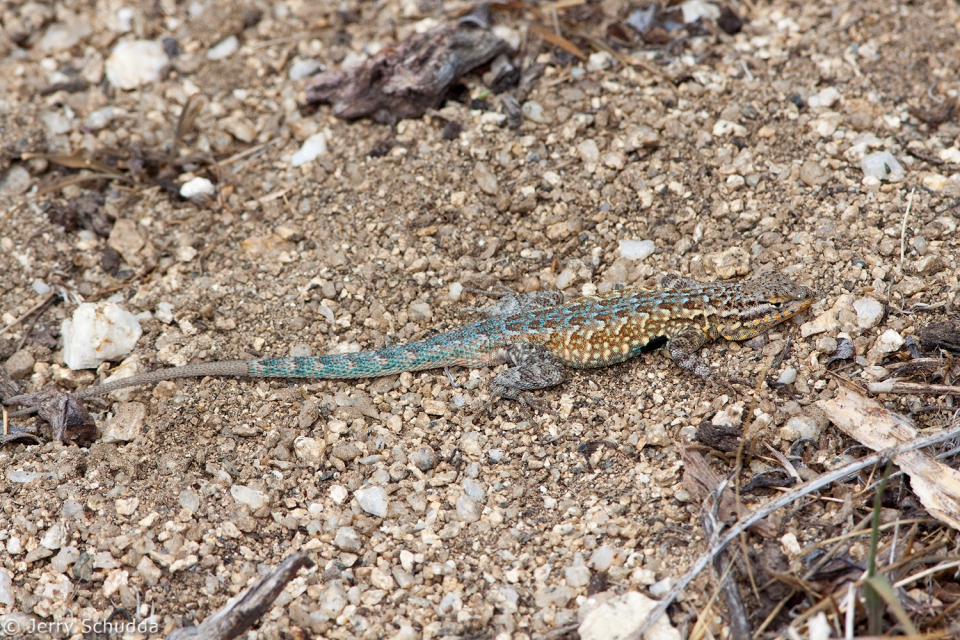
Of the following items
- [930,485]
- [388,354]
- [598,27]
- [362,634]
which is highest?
[598,27]

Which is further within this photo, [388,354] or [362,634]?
[388,354]

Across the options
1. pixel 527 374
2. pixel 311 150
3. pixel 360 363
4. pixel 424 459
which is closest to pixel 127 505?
pixel 360 363

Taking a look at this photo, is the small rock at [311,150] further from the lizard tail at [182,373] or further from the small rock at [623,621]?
the small rock at [623,621]

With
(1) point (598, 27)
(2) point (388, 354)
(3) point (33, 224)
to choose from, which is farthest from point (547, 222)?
(3) point (33, 224)

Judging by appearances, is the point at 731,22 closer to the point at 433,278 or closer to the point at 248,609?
the point at 433,278

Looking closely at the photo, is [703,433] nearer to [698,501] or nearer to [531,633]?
[698,501]

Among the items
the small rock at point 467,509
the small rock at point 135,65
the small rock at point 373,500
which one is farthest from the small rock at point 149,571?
the small rock at point 135,65
